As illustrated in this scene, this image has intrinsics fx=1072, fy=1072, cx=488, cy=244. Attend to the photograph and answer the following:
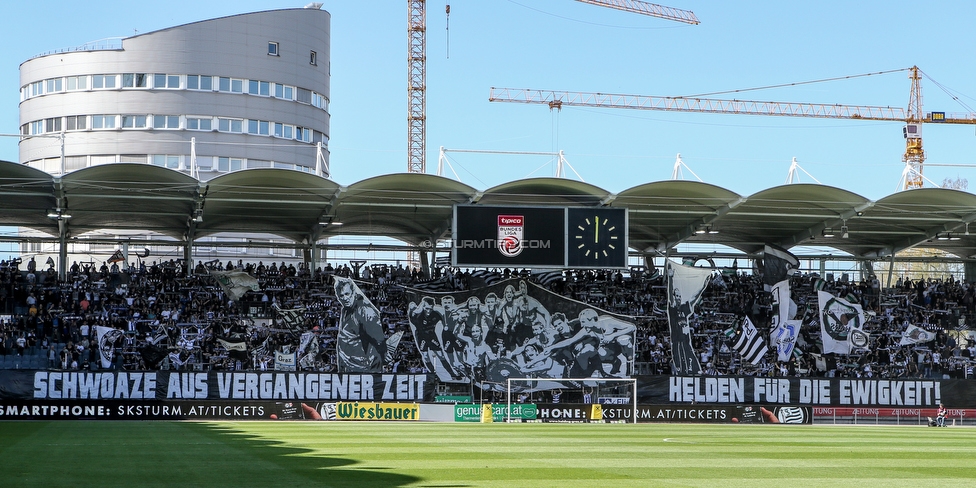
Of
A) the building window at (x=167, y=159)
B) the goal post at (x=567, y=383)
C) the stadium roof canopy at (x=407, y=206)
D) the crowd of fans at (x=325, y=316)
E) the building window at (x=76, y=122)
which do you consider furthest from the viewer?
the building window at (x=76, y=122)

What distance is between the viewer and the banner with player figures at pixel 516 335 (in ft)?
149

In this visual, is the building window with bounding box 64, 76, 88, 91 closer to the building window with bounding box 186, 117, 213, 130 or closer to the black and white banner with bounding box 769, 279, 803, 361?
the building window with bounding box 186, 117, 213, 130

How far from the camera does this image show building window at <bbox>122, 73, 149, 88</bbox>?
80938 millimetres

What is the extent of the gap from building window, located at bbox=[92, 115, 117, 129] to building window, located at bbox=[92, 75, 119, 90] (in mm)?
2216

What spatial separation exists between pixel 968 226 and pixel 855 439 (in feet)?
85.7

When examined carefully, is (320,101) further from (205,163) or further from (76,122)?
(76,122)

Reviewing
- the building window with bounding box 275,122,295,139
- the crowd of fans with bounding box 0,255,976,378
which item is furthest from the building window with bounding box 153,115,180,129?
the crowd of fans with bounding box 0,255,976,378

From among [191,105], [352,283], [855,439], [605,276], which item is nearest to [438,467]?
[855,439]

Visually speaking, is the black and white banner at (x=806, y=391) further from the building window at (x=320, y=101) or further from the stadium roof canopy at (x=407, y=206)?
the building window at (x=320, y=101)

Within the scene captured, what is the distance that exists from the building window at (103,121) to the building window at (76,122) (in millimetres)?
739

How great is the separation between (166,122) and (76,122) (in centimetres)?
702

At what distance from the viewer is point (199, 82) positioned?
81.8 metres

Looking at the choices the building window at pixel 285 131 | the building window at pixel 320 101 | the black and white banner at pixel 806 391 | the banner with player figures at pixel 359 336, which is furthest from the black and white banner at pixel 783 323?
the building window at pixel 320 101

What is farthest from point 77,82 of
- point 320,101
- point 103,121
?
point 320,101
